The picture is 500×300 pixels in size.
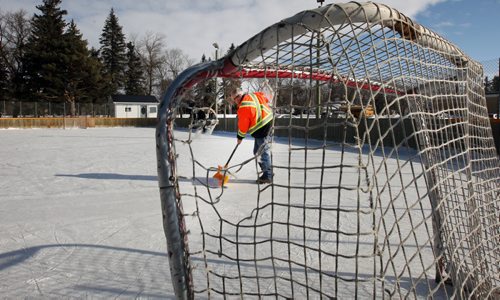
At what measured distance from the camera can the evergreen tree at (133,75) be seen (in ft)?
160

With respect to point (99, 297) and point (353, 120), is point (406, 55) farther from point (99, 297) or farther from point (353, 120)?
point (99, 297)

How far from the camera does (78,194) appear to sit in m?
4.38

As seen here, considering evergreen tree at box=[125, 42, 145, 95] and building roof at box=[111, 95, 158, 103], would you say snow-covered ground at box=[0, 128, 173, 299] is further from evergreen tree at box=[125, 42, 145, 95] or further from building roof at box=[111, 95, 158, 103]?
evergreen tree at box=[125, 42, 145, 95]

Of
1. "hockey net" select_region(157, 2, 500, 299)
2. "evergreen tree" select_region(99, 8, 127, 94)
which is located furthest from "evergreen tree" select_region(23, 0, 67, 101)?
"hockey net" select_region(157, 2, 500, 299)

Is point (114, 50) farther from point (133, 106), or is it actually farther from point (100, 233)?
point (100, 233)

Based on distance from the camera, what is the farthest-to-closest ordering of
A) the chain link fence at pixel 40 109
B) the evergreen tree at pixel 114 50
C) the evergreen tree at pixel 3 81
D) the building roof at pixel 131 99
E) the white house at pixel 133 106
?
1. the evergreen tree at pixel 114 50
2. the building roof at pixel 131 99
3. the white house at pixel 133 106
4. the evergreen tree at pixel 3 81
5. the chain link fence at pixel 40 109

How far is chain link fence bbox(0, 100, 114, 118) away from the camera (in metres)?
27.9

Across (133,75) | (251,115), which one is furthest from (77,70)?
(251,115)

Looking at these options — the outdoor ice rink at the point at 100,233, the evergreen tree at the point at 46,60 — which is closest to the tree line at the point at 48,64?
the evergreen tree at the point at 46,60

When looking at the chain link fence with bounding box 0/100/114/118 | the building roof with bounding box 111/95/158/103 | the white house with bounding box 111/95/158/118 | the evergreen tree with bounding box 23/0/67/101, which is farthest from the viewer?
the building roof with bounding box 111/95/158/103

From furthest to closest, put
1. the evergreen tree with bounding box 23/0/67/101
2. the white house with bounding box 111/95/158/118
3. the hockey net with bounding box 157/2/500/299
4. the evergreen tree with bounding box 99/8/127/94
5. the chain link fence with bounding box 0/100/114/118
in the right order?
the evergreen tree with bounding box 99/8/127/94 → the white house with bounding box 111/95/158/118 → the evergreen tree with bounding box 23/0/67/101 → the chain link fence with bounding box 0/100/114/118 → the hockey net with bounding box 157/2/500/299

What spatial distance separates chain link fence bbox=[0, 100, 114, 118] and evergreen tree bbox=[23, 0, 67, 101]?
3.47 metres

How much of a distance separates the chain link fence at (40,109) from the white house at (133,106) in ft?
19.3

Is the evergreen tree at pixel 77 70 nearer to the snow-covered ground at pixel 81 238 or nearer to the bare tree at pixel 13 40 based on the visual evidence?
the bare tree at pixel 13 40
